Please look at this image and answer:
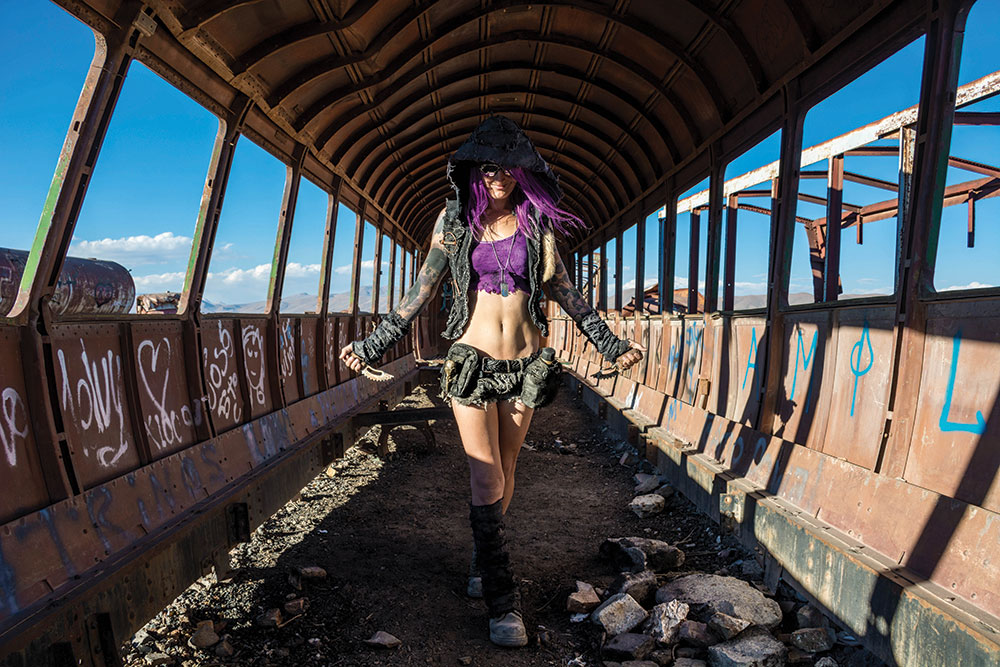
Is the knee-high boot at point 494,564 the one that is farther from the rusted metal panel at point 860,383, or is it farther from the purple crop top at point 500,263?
the rusted metal panel at point 860,383

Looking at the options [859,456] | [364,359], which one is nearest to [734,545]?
[859,456]

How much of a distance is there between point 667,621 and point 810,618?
81cm

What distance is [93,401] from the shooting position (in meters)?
3.81

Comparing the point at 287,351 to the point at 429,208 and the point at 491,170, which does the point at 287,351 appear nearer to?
the point at 491,170

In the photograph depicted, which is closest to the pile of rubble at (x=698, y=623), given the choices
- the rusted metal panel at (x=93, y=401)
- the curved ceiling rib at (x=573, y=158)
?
the rusted metal panel at (x=93, y=401)

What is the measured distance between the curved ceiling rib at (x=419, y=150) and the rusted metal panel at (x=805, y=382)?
5.96m

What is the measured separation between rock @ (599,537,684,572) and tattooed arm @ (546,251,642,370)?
1.49 metres

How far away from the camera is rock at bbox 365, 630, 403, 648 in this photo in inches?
133

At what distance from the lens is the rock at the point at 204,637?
3377mm

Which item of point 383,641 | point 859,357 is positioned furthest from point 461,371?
point 859,357

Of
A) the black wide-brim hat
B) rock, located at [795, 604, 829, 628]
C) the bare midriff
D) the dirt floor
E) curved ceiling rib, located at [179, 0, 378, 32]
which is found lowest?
the dirt floor

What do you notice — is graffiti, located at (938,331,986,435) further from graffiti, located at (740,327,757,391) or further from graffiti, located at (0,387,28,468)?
graffiti, located at (0,387,28,468)

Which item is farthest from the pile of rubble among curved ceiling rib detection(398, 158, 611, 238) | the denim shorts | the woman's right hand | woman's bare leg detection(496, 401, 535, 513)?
curved ceiling rib detection(398, 158, 611, 238)

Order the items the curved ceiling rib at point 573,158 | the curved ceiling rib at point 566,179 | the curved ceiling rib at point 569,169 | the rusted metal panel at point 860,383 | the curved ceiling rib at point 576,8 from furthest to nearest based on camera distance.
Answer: the curved ceiling rib at point 566,179 → the curved ceiling rib at point 569,169 → the curved ceiling rib at point 573,158 → the curved ceiling rib at point 576,8 → the rusted metal panel at point 860,383
